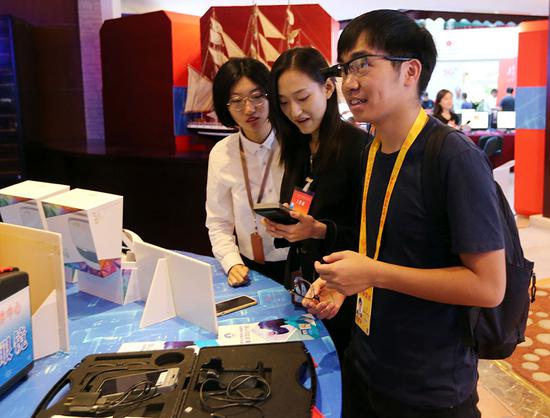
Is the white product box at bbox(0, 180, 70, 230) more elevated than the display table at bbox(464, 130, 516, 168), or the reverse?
the white product box at bbox(0, 180, 70, 230)

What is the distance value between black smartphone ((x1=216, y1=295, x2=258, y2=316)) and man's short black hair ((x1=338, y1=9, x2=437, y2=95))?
0.87 m

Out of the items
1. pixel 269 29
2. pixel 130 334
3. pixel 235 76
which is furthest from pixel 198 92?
pixel 130 334

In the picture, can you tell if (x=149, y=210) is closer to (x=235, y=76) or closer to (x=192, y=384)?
(x=235, y=76)

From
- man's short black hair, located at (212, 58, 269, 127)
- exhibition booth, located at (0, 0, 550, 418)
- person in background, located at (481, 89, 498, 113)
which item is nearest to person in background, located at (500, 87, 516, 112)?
exhibition booth, located at (0, 0, 550, 418)

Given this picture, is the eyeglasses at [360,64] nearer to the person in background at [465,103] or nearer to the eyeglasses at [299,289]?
the eyeglasses at [299,289]

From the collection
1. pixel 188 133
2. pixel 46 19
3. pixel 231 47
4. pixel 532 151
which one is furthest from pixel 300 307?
pixel 46 19

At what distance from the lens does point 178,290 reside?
1.60 meters

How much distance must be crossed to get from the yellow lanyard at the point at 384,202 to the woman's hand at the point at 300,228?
0.28 m

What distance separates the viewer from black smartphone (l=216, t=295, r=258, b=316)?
163 cm

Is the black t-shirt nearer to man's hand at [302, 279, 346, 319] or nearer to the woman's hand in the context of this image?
man's hand at [302, 279, 346, 319]

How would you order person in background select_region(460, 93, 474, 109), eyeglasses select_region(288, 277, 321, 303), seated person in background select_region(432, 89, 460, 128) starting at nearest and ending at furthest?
1. eyeglasses select_region(288, 277, 321, 303)
2. seated person in background select_region(432, 89, 460, 128)
3. person in background select_region(460, 93, 474, 109)

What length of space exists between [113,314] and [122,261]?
0.22 m

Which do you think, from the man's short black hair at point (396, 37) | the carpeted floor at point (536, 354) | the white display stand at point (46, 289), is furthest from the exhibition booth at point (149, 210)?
the carpeted floor at point (536, 354)

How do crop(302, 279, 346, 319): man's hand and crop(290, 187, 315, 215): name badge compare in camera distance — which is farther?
crop(290, 187, 315, 215): name badge
